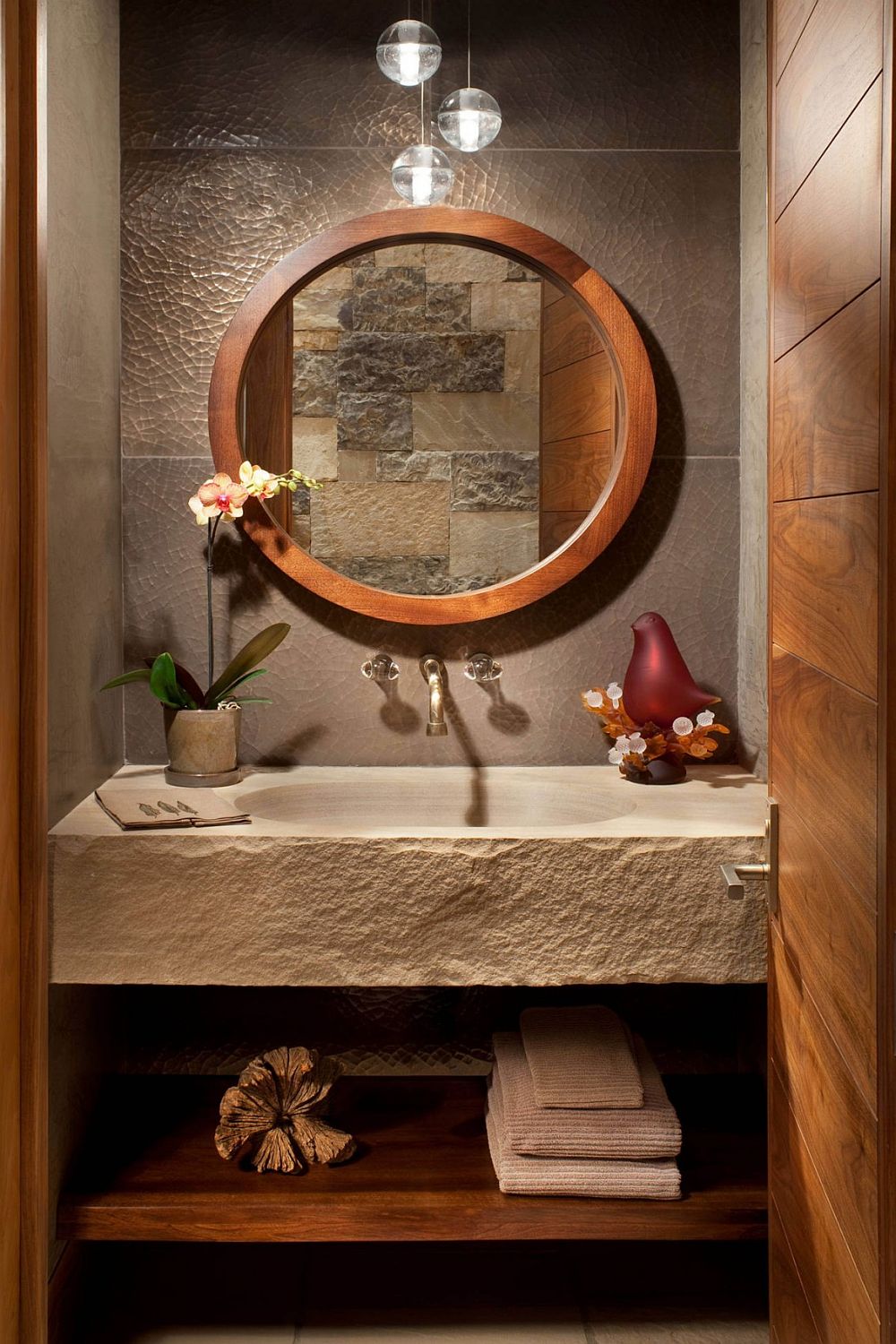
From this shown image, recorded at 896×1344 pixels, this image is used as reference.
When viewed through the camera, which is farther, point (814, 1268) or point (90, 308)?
point (90, 308)

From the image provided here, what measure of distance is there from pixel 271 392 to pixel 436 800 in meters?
0.79

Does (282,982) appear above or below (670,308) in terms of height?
below

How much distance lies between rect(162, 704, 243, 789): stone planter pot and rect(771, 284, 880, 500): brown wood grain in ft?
3.28

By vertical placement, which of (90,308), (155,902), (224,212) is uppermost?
(224,212)

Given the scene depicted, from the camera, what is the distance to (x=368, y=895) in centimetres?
160

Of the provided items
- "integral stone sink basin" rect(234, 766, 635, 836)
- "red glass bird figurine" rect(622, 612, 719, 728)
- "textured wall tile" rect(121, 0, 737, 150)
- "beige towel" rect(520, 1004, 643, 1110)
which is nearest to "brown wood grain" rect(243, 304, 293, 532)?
"textured wall tile" rect(121, 0, 737, 150)

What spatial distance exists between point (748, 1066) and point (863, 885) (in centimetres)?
123

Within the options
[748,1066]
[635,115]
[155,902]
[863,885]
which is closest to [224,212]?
[635,115]

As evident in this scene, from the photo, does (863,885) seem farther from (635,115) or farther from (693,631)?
(635,115)

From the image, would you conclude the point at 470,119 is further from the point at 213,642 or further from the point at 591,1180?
the point at 591,1180

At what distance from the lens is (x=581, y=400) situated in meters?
2.06

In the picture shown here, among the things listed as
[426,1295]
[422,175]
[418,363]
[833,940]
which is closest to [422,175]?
[422,175]

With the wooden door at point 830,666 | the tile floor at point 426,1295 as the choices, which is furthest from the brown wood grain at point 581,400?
the tile floor at point 426,1295

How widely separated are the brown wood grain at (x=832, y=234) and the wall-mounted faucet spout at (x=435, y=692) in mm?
859
